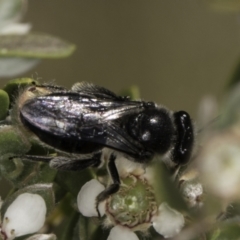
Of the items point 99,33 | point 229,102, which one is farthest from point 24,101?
point 99,33

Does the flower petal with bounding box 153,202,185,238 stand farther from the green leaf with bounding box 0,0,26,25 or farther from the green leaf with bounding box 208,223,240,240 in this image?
the green leaf with bounding box 0,0,26,25

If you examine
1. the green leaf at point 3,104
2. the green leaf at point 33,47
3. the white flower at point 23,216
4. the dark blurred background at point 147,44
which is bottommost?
the dark blurred background at point 147,44

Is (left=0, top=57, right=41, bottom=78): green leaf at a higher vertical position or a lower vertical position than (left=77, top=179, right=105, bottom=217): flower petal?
higher

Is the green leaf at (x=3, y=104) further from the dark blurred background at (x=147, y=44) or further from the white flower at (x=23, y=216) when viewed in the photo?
the dark blurred background at (x=147, y=44)

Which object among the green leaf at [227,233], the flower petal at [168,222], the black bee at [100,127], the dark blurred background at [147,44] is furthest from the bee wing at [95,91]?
the dark blurred background at [147,44]

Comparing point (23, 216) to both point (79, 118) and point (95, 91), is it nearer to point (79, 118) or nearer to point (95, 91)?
point (79, 118)

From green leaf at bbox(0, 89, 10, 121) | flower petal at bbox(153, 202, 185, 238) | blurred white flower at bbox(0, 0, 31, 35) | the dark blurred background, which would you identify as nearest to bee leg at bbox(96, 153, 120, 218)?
flower petal at bbox(153, 202, 185, 238)
